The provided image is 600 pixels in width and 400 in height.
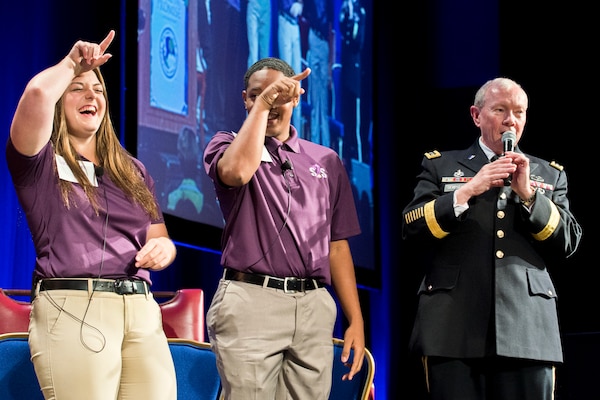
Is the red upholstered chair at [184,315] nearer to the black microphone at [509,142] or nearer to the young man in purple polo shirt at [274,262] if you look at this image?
the young man in purple polo shirt at [274,262]

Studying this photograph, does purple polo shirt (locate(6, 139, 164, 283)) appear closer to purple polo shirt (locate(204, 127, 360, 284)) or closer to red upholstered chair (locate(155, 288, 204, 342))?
purple polo shirt (locate(204, 127, 360, 284))

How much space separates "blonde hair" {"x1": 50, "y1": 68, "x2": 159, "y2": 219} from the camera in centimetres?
222

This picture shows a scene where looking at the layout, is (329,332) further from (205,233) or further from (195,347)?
(205,233)

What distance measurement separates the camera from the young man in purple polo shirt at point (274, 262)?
2.25 m

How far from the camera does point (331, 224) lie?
260 centimetres

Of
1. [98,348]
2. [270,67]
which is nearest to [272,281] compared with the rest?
[98,348]

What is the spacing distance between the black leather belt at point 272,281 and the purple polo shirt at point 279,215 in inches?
0.6

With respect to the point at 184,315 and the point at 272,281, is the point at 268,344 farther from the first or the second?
the point at 184,315

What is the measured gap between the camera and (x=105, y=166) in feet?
7.59

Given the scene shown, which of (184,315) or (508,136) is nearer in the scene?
(508,136)

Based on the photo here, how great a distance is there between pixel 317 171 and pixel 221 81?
190cm

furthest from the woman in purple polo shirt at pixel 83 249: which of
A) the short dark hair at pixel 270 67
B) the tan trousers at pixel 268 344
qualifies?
the short dark hair at pixel 270 67

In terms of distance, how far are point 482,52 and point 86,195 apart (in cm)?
515

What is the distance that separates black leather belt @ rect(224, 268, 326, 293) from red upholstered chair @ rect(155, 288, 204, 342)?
952 mm
